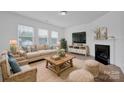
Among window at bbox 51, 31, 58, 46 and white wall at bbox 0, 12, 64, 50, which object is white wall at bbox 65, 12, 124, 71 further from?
white wall at bbox 0, 12, 64, 50

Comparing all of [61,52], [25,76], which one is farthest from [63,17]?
[25,76]

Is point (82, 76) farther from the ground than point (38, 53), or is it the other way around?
point (38, 53)

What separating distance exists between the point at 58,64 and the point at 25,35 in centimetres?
93

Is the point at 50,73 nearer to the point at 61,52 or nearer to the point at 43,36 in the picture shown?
the point at 61,52

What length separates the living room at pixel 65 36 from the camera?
1418mm

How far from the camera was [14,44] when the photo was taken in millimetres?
1442

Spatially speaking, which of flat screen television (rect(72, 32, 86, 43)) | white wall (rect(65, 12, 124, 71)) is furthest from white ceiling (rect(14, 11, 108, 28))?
flat screen television (rect(72, 32, 86, 43))

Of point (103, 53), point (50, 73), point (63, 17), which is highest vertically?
point (63, 17)

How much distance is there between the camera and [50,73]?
1777 mm

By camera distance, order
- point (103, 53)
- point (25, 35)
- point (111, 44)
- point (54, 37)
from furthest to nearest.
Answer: point (111, 44) → point (103, 53) → point (54, 37) → point (25, 35)

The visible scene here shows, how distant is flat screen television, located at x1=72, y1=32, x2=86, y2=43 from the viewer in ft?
5.83

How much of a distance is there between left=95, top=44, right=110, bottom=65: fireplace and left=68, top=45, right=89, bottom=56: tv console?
0.89ft
